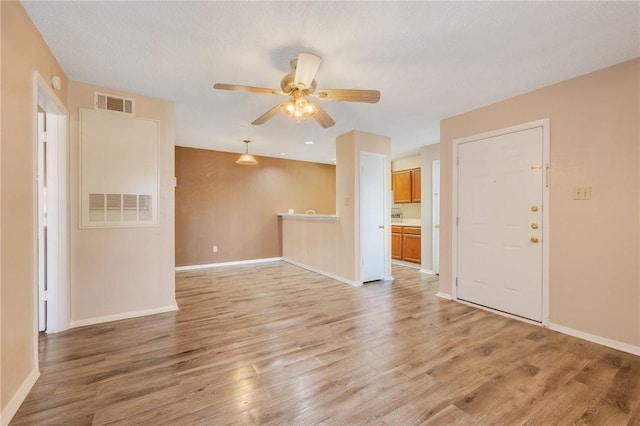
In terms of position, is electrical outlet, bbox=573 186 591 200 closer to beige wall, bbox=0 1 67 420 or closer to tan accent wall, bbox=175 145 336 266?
beige wall, bbox=0 1 67 420

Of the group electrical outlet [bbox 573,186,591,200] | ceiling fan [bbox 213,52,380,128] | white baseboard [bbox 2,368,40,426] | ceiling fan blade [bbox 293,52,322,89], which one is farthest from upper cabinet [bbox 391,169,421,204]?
white baseboard [bbox 2,368,40,426]

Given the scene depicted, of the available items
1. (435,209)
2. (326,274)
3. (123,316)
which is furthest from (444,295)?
(123,316)

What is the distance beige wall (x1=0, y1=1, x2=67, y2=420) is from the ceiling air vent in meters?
0.87

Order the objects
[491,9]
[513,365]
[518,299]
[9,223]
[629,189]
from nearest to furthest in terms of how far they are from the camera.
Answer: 1. [9,223]
2. [491,9]
3. [513,365]
4. [629,189]
5. [518,299]

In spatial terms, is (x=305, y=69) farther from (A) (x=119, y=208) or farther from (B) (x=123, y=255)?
(B) (x=123, y=255)

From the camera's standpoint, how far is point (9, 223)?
1.62 metres

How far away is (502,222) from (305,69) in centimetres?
270

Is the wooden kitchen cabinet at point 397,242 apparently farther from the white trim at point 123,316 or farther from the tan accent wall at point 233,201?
the white trim at point 123,316

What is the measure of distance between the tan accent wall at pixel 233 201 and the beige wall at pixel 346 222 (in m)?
1.53

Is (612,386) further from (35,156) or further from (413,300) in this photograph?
(35,156)

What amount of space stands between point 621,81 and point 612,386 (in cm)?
240

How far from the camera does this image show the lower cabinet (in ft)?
18.4

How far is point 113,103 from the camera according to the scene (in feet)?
9.55

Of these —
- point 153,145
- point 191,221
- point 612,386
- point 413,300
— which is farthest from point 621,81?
point 191,221
